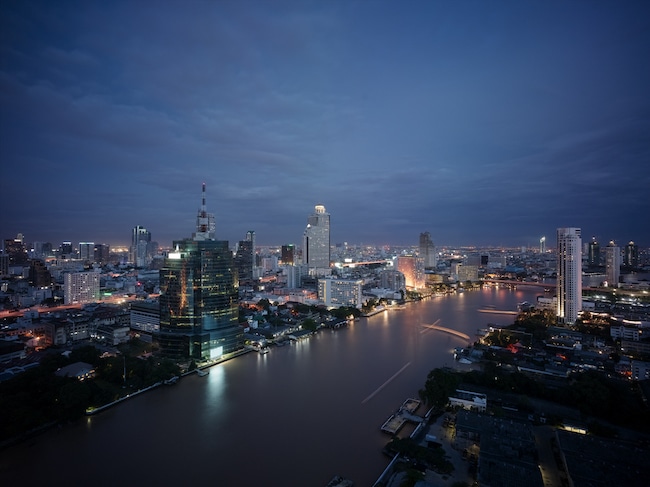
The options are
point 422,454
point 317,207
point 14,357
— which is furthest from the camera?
point 317,207

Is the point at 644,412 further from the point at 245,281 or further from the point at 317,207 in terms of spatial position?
the point at 317,207

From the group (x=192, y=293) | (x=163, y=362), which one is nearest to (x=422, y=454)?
(x=163, y=362)

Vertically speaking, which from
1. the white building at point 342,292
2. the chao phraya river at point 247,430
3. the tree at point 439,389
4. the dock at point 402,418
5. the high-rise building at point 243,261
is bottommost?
the chao phraya river at point 247,430

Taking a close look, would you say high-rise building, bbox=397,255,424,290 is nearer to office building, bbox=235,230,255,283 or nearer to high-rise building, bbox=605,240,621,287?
office building, bbox=235,230,255,283

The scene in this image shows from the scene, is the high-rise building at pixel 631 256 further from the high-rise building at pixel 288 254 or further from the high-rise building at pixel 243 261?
the high-rise building at pixel 243 261

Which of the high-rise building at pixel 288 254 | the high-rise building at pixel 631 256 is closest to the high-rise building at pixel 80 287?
the high-rise building at pixel 288 254

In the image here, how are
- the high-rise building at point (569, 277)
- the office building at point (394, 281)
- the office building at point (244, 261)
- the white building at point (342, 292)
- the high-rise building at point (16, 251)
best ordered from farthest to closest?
the high-rise building at point (16, 251)
the office building at point (244, 261)
the office building at point (394, 281)
the white building at point (342, 292)
the high-rise building at point (569, 277)
